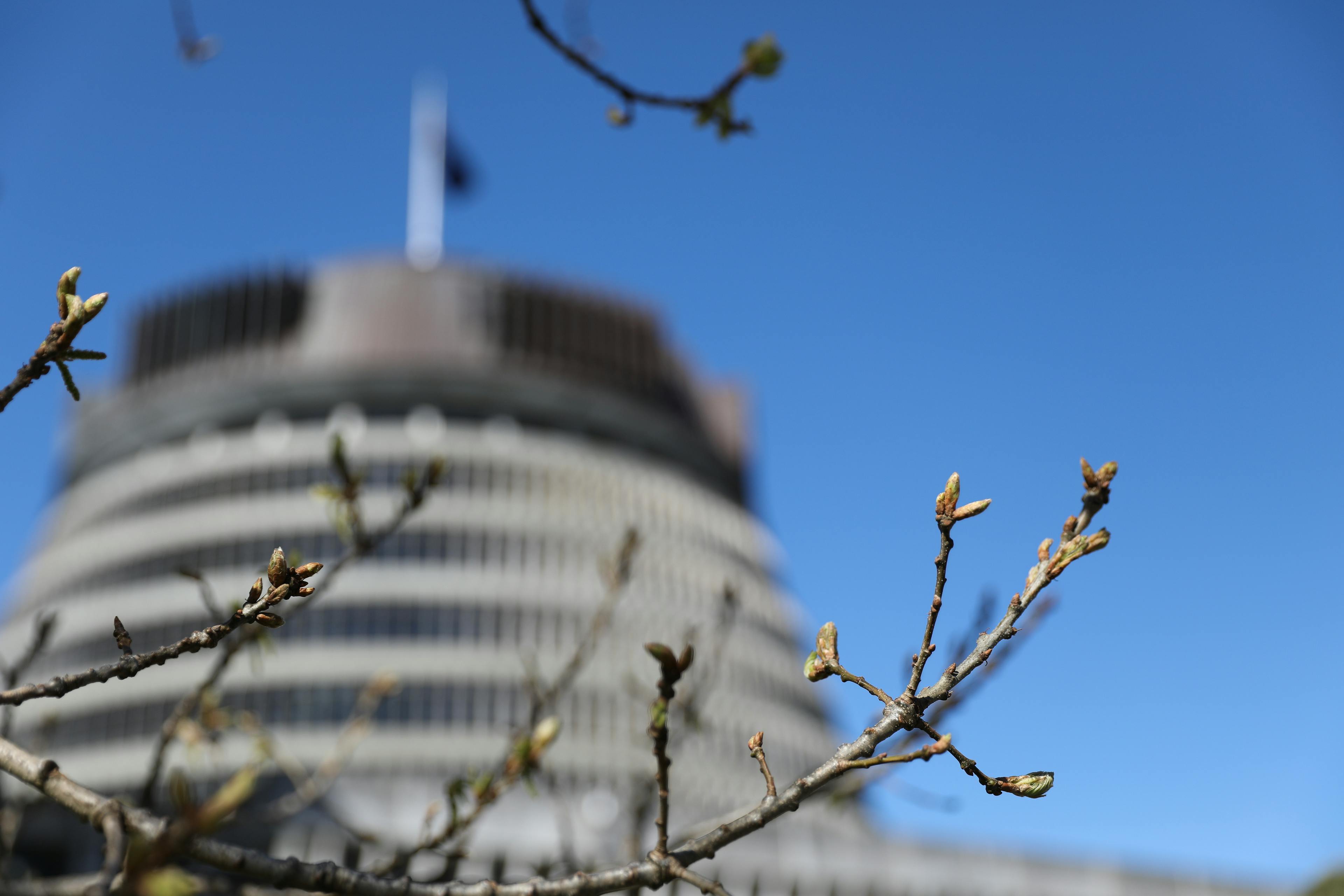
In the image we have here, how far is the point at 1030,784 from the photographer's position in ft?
9.21

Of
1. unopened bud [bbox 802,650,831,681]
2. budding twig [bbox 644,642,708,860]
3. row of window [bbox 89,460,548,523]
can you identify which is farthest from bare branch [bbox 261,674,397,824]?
row of window [bbox 89,460,548,523]

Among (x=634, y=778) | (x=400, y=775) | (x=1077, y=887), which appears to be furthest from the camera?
(x=400, y=775)

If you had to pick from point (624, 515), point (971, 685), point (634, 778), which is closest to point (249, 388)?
point (624, 515)

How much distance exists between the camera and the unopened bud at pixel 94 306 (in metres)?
3.09

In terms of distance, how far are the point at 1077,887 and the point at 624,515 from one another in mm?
46717

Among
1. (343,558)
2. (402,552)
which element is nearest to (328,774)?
(343,558)

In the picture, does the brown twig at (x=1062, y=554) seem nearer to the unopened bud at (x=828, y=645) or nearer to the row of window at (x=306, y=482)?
the unopened bud at (x=828, y=645)

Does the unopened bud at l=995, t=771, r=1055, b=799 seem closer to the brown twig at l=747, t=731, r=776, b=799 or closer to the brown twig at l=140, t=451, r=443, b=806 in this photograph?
the brown twig at l=747, t=731, r=776, b=799

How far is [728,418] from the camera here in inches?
3098

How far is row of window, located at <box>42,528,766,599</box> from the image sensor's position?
192 ft

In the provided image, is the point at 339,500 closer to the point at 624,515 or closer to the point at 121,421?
the point at 624,515

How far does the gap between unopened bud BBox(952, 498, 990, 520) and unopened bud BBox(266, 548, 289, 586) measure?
5.56 feet

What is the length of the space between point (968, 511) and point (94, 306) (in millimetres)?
2372

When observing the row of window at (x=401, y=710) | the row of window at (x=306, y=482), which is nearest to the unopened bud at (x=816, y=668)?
the row of window at (x=401, y=710)
